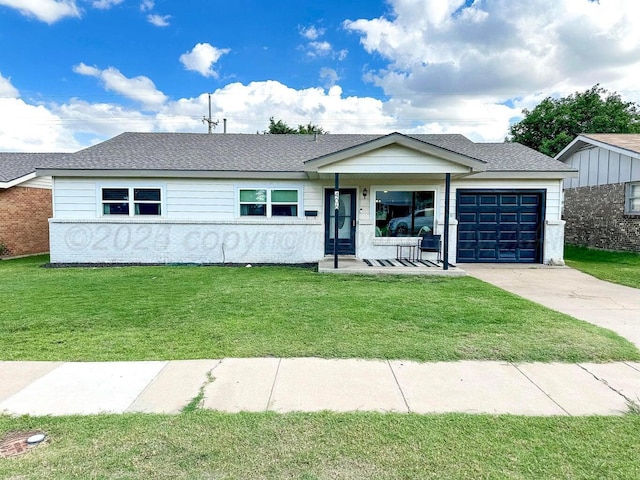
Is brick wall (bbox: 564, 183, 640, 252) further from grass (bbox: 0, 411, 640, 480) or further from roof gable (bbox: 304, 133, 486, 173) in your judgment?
grass (bbox: 0, 411, 640, 480)

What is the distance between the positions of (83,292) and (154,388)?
16.9 ft

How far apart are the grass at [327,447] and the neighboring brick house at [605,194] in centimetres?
1447

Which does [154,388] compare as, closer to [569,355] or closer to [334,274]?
[569,355]

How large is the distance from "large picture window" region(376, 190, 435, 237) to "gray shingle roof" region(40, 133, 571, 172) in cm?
200

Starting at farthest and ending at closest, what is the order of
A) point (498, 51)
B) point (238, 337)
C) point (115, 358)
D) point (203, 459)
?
point (498, 51) → point (238, 337) → point (115, 358) → point (203, 459)

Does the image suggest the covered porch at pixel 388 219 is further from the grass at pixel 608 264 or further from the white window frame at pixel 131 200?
the white window frame at pixel 131 200

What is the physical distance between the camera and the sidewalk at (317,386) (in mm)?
3043

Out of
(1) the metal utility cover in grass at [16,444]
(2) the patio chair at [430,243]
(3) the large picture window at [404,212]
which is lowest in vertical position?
(1) the metal utility cover in grass at [16,444]

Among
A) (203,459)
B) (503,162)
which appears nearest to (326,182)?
(503,162)

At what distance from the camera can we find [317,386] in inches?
134

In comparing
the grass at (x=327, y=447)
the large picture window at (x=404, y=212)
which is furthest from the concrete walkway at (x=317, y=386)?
the large picture window at (x=404, y=212)

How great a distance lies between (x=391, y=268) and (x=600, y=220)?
11.4 meters

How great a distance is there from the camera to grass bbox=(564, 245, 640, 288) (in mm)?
9406

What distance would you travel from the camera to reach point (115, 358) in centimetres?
409
